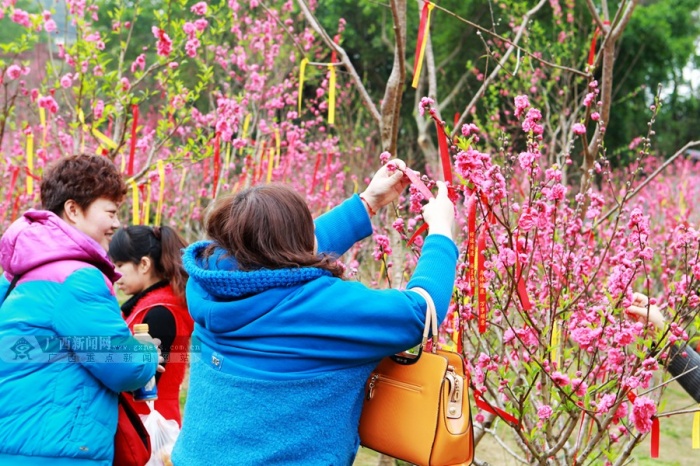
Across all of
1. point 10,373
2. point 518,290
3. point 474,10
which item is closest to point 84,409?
point 10,373

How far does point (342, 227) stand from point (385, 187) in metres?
0.17

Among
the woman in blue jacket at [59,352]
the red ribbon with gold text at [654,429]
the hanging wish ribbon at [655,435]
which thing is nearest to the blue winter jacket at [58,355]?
the woman in blue jacket at [59,352]

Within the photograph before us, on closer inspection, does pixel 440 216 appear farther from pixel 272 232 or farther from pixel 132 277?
pixel 132 277

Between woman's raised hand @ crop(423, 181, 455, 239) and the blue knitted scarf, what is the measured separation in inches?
11.0

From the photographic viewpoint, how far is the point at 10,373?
1.94 m

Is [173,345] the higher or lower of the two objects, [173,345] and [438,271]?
the lower

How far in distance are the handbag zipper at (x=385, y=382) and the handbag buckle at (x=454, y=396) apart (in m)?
0.07

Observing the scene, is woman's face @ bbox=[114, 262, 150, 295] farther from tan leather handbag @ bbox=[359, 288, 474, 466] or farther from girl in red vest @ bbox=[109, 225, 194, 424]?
tan leather handbag @ bbox=[359, 288, 474, 466]

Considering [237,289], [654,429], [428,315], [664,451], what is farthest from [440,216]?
[664,451]

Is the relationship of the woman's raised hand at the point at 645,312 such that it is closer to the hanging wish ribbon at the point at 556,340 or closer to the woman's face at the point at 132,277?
the hanging wish ribbon at the point at 556,340

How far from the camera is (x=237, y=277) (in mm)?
1538

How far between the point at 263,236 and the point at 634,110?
14.4 m

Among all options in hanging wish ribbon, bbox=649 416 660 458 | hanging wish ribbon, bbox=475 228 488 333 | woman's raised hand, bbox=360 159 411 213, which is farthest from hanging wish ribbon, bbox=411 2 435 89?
hanging wish ribbon, bbox=649 416 660 458

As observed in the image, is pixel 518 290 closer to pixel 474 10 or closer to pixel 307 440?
pixel 307 440
